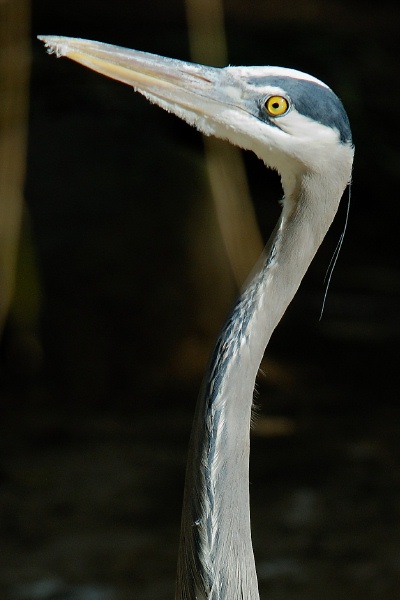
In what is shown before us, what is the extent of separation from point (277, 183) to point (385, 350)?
1.65 meters

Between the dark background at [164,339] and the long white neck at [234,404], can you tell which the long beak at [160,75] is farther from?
the dark background at [164,339]

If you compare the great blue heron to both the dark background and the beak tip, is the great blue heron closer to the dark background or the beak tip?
the beak tip

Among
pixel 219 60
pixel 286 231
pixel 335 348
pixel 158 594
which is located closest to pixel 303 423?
pixel 335 348

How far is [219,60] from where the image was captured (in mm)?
4922

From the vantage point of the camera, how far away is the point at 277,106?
1.85 metres

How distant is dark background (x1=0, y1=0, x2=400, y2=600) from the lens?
395 cm

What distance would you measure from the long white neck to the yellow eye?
13 cm

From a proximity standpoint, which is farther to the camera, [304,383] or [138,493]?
[304,383]

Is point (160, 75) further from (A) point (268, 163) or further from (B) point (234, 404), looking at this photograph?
(B) point (234, 404)

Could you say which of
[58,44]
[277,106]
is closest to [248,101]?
[277,106]

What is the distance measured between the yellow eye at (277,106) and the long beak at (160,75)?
0.07 metres

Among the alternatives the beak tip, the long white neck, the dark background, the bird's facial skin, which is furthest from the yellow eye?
the dark background

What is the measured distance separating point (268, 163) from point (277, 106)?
0.36 feet

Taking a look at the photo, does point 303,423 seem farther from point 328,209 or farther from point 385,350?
point 328,209
